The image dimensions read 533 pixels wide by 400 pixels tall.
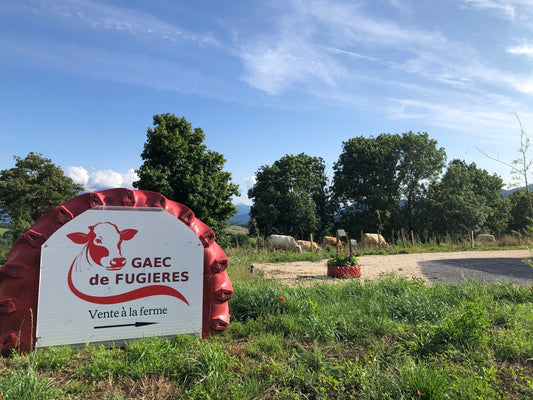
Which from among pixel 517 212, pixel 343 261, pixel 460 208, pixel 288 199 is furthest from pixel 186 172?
pixel 517 212

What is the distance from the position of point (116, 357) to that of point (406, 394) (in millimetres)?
2584

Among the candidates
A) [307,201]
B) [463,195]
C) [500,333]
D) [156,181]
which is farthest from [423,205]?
[500,333]

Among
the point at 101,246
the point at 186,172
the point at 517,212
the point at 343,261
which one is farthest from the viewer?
the point at 517,212

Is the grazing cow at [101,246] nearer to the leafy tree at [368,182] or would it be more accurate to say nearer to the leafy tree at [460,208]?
the leafy tree at [368,182]

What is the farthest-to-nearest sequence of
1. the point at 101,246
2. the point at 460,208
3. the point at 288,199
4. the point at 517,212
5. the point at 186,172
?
the point at 517,212, the point at 288,199, the point at 460,208, the point at 186,172, the point at 101,246

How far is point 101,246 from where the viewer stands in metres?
3.49

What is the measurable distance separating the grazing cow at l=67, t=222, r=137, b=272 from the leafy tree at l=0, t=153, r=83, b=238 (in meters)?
34.4

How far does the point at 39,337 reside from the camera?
10.6 feet

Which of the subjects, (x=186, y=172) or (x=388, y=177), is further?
(x=388, y=177)

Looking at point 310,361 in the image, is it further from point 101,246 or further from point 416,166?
point 416,166

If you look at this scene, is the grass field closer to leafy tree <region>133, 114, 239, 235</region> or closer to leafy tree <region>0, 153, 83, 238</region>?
leafy tree <region>133, 114, 239, 235</region>

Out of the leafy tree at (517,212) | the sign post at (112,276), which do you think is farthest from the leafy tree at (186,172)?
the leafy tree at (517,212)

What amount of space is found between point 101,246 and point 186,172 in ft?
70.9

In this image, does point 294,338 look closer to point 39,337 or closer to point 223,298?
point 223,298
